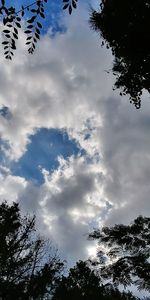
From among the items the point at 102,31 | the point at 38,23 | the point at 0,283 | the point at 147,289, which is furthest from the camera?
the point at 0,283

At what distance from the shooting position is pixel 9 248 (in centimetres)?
2183

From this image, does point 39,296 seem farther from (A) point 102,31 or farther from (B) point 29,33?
(B) point 29,33

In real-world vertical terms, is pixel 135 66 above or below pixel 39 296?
above

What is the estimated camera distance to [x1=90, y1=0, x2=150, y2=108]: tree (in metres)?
10.8

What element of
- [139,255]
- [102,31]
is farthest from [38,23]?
[139,255]

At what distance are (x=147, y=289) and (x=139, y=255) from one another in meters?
1.61

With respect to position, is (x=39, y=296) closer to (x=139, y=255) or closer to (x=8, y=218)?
(x=8, y=218)

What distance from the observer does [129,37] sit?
11453 mm

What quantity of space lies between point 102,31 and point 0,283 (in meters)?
15.5

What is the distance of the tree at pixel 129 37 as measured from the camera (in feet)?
35.4

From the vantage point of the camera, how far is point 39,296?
2281 cm

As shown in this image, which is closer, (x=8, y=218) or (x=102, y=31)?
(x=102, y=31)

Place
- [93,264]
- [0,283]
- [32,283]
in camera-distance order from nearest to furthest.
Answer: [93,264] < [0,283] < [32,283]

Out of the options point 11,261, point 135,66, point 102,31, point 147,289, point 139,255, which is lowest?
point 147,289
